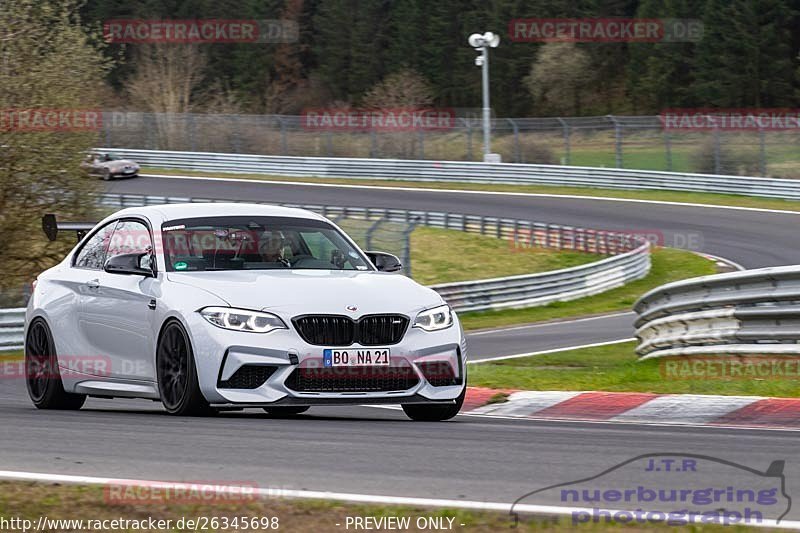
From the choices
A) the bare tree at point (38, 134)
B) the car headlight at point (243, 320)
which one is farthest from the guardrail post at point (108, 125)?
the car headlight at point (243, 320)

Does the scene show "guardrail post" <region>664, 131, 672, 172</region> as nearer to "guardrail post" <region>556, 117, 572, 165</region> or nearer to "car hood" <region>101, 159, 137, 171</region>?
"guardrail post" <region>556, 117, 572, 165</region>

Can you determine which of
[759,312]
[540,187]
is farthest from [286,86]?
[759,312]

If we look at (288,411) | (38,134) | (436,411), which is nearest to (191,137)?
(38,134)

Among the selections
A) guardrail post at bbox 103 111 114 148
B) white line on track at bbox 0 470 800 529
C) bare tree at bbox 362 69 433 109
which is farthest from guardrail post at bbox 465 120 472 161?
white line on track at bbox 0 470 800 529

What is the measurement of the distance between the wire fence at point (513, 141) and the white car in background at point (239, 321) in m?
37.9

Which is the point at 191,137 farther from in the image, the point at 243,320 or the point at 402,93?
the point at 243,320

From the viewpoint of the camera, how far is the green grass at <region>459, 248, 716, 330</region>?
28.6 metres

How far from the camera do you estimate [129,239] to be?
10336mm

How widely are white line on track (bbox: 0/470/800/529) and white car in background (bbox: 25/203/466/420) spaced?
2.35 meters

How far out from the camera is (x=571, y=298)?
31.3 metres

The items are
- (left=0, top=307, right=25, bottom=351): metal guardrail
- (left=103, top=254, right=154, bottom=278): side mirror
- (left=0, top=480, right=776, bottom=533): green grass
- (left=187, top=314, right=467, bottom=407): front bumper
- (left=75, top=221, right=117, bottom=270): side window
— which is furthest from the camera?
(left=0, top=307, right=25, bottom=351): metal guardrail

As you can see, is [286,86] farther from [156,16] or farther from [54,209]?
[54,209]

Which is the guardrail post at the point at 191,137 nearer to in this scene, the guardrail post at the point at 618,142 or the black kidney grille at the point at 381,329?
the guardrail post at the point at 618,142

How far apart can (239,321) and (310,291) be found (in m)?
0.52
